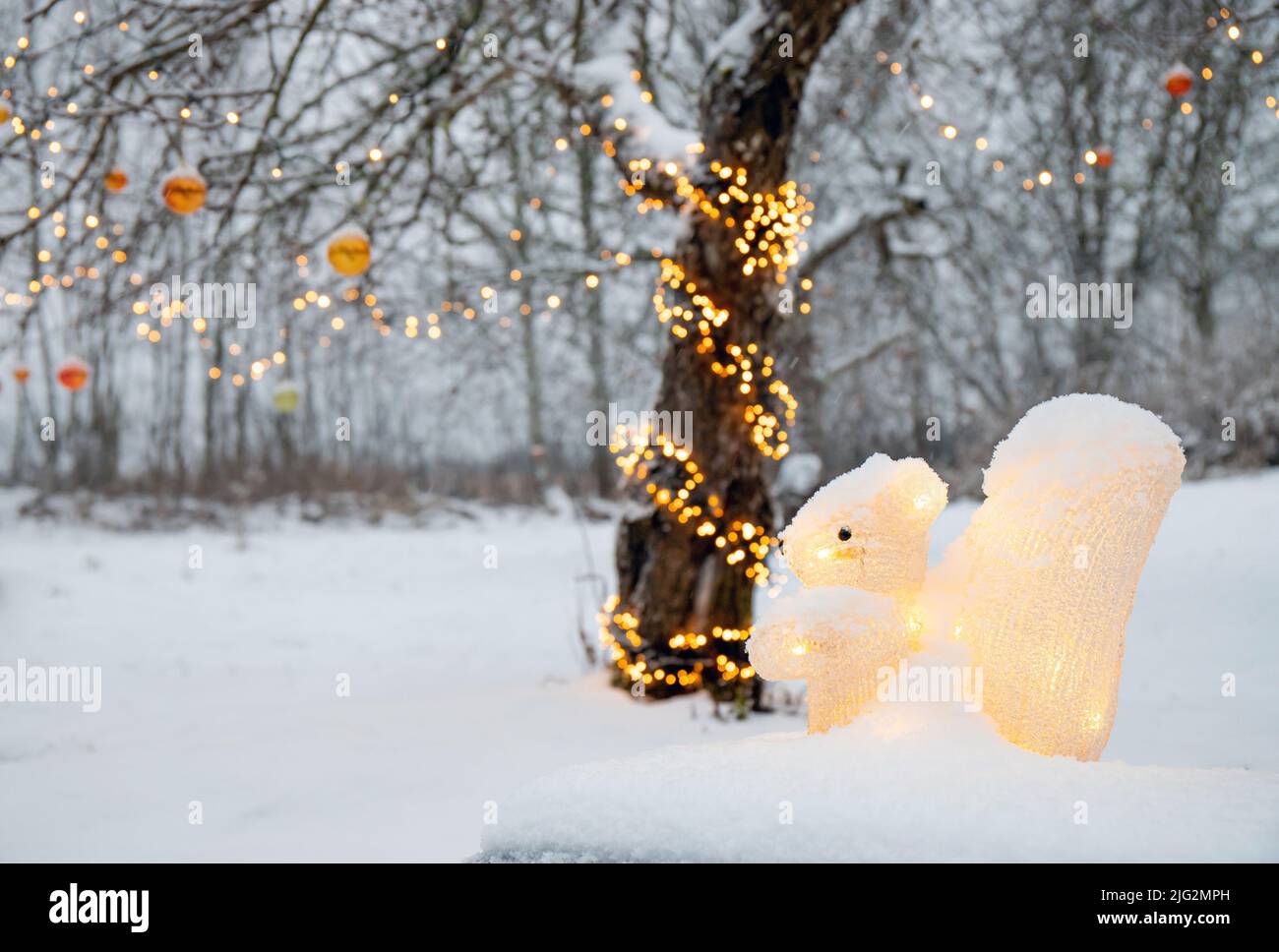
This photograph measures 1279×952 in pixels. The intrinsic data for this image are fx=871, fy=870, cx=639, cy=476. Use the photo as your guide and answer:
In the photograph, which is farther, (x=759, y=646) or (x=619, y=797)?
(x=759, y=646)

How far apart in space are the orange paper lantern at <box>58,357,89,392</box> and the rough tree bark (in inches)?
143

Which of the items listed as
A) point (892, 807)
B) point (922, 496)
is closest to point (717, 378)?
point (922, 496)

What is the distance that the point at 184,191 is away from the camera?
3.63 metres

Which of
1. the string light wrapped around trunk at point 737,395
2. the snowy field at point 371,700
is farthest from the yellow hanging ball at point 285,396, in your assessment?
the string light wrapped around trunk at point 737,395

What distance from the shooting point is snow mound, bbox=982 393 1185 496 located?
1.79 m

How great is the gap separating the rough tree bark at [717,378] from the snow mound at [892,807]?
2.70 metres

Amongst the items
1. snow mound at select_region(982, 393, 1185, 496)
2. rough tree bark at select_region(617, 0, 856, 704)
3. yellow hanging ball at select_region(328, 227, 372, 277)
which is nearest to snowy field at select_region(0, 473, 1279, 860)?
rough tree bark at select_region(617, 0, 856, 704)

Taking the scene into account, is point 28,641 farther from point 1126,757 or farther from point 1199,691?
point 1199,691

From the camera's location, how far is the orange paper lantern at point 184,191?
3615 millimetres

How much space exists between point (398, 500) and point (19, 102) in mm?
12047

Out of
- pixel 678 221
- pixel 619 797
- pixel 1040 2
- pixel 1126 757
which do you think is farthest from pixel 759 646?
pixel 1040 2

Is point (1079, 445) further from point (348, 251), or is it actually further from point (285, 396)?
point (285, 396)

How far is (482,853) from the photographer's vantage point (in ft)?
5.53

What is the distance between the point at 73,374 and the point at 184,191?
2.44 m
